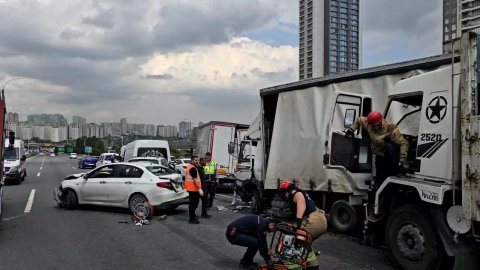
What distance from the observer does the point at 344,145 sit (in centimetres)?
895

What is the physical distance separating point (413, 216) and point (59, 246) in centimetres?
601

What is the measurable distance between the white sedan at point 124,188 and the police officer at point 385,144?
6.58 m

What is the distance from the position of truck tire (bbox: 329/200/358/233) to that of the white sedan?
4645 millimetres

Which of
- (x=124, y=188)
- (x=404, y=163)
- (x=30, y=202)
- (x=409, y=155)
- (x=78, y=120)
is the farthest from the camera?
(x=78, y=120)

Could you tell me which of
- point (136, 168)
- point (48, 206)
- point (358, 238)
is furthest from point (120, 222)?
point (358, 238)

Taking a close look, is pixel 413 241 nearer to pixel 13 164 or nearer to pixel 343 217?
pixel 343 217

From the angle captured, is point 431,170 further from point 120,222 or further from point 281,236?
point 120,222

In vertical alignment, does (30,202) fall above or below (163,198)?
below

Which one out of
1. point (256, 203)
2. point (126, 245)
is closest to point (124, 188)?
point (256, 203)

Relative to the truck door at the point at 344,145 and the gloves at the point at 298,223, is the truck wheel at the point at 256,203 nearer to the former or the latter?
the truck door at the point at 344,145

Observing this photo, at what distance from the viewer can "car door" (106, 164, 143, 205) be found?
12852 mm

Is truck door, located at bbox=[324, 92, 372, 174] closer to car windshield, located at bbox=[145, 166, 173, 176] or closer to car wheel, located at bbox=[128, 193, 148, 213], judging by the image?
car wheel, located at bbox=[128, 193, 148, 213]

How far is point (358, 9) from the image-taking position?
19281 mm

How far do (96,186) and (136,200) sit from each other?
4.77 ft
